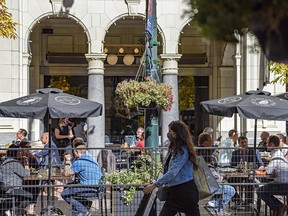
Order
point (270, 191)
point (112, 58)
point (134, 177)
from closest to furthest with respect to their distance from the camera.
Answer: point (134, 177)
point (270, 191)
point (112, 58)

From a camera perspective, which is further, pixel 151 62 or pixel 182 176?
pixel 151 62

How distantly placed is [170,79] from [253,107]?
8945 mm

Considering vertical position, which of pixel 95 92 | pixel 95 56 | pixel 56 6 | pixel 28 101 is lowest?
pixel 28 101

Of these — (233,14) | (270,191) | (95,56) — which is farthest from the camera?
(95,56)

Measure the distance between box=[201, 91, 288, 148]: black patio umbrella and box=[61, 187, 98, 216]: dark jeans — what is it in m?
3.73

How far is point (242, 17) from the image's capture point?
95.8 inches

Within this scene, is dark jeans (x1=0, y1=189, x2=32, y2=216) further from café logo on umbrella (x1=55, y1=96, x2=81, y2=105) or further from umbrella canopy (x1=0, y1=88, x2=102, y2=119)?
café logo on umbrella (x1=55, y1=96, x2=81, y2=105)

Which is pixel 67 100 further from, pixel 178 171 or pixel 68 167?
pixel 178 171

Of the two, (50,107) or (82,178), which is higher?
(50,107)

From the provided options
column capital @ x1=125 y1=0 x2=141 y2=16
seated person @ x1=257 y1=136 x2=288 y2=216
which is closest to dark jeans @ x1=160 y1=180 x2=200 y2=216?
seated person @ x1=257 y1=136 x2=288 y2=216

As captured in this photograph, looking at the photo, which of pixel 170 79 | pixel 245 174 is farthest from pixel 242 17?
pixel 170 79

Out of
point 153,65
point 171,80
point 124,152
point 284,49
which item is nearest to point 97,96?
point 171,80

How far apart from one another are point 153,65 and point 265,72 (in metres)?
7.03

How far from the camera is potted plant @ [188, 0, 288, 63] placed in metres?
2.37
